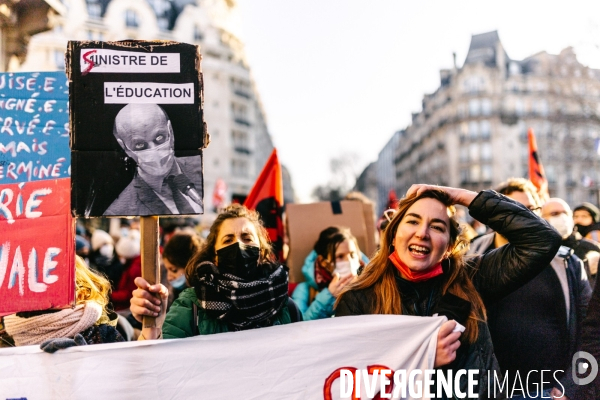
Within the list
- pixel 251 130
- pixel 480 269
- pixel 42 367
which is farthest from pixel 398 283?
pixel 251 130

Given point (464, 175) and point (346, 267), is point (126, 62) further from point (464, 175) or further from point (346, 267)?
point (464, 175)

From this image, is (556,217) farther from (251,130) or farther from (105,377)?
(251,130)

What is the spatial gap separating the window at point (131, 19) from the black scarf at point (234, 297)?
52.2 m

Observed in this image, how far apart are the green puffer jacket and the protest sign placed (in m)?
0.44

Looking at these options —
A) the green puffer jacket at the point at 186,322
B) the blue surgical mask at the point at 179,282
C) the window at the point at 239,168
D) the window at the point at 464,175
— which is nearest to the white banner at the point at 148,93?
the green puffer jacket at the point at 186,322

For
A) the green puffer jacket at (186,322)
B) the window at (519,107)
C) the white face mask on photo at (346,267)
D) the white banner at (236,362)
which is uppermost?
the window at (519,107)

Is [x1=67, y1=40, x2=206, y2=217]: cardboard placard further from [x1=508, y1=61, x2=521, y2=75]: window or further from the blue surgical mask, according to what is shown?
[x1=508, y1=61, x2=521, y2=75]: window

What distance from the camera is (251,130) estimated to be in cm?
5875

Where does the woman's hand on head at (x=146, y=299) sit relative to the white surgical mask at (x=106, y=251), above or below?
below

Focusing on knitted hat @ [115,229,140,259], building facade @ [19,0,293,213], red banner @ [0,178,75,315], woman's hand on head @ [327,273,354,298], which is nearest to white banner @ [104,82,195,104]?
red banner @ [0,178,75,315]

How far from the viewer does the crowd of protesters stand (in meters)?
2.61

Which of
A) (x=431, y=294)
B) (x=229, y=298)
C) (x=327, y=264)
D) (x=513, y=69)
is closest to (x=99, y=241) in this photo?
(x=327, y=264)

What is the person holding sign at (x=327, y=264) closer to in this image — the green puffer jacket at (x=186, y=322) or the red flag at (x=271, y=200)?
the red flag at (x=271, y=200)

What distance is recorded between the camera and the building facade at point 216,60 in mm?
51094
